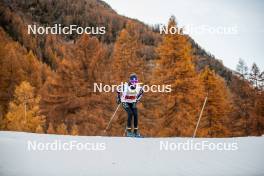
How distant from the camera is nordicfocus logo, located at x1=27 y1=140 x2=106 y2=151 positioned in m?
7.53

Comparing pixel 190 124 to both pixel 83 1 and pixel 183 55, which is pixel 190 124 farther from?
pixel 83 1

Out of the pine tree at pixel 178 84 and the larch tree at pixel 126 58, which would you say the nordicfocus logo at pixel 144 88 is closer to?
the pine tree at pixel 178 84

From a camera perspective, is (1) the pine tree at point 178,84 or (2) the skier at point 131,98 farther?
(1) the pine tree at point 178,84

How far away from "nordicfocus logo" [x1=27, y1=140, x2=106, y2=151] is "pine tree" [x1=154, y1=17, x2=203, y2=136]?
59.6 feet

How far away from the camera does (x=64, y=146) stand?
793 cm

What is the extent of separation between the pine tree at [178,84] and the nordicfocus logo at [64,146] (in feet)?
59.6

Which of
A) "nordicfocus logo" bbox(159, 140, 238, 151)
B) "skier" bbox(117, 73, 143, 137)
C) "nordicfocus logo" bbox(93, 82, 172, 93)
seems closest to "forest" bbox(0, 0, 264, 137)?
"nordicfocus logo" bbox(93, 82, 172, 93)

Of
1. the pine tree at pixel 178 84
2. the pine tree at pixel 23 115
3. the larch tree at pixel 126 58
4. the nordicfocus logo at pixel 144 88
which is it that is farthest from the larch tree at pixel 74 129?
the pine tree at pixel 178 84

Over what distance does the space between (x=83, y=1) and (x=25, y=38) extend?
69.1 m

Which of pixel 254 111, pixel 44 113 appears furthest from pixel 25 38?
pixel 254 111

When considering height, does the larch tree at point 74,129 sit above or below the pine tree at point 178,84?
below

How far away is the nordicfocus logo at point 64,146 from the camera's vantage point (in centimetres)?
753

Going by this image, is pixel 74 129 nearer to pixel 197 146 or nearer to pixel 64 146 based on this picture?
pixel 197 146

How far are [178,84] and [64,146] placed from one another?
19102 millimetres
